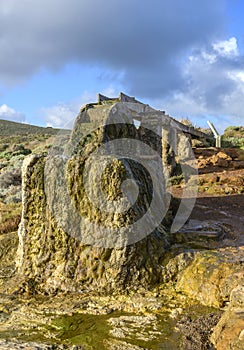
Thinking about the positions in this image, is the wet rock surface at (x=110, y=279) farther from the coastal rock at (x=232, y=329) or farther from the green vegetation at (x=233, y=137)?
the green vegetation at (x=233, y=137)

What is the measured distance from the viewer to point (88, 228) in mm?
6941

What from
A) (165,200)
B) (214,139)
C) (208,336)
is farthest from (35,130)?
(208,336)

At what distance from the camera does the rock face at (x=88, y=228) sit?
6691mm

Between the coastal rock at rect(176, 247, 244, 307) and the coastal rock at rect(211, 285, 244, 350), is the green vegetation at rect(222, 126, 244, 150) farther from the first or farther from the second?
the coastal rock at rect(211, 285, 244, 350)

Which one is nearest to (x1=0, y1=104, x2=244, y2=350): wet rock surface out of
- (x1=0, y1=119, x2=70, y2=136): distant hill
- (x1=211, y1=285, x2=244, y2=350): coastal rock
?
(x1=211, y1=285, x2=244, y2=350): coastal rock

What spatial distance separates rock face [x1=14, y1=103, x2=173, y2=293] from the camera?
22.0 feet

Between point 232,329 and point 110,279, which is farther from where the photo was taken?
point 110,279

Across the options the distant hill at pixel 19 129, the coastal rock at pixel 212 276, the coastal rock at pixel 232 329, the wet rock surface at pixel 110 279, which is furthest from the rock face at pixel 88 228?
the distant hill at pixel 19 129

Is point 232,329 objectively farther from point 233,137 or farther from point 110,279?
point 233,137

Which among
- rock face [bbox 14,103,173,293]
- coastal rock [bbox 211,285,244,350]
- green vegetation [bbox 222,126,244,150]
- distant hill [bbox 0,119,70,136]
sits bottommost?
coastal rock [bbox 211,285,244,350]

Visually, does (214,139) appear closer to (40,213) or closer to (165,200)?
(165,200)

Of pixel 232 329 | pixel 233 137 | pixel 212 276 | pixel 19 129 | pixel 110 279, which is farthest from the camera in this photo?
pixel 19 129

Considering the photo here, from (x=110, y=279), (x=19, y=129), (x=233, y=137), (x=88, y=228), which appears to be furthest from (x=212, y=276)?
(x=19, y=129)

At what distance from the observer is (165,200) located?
9062 mm
